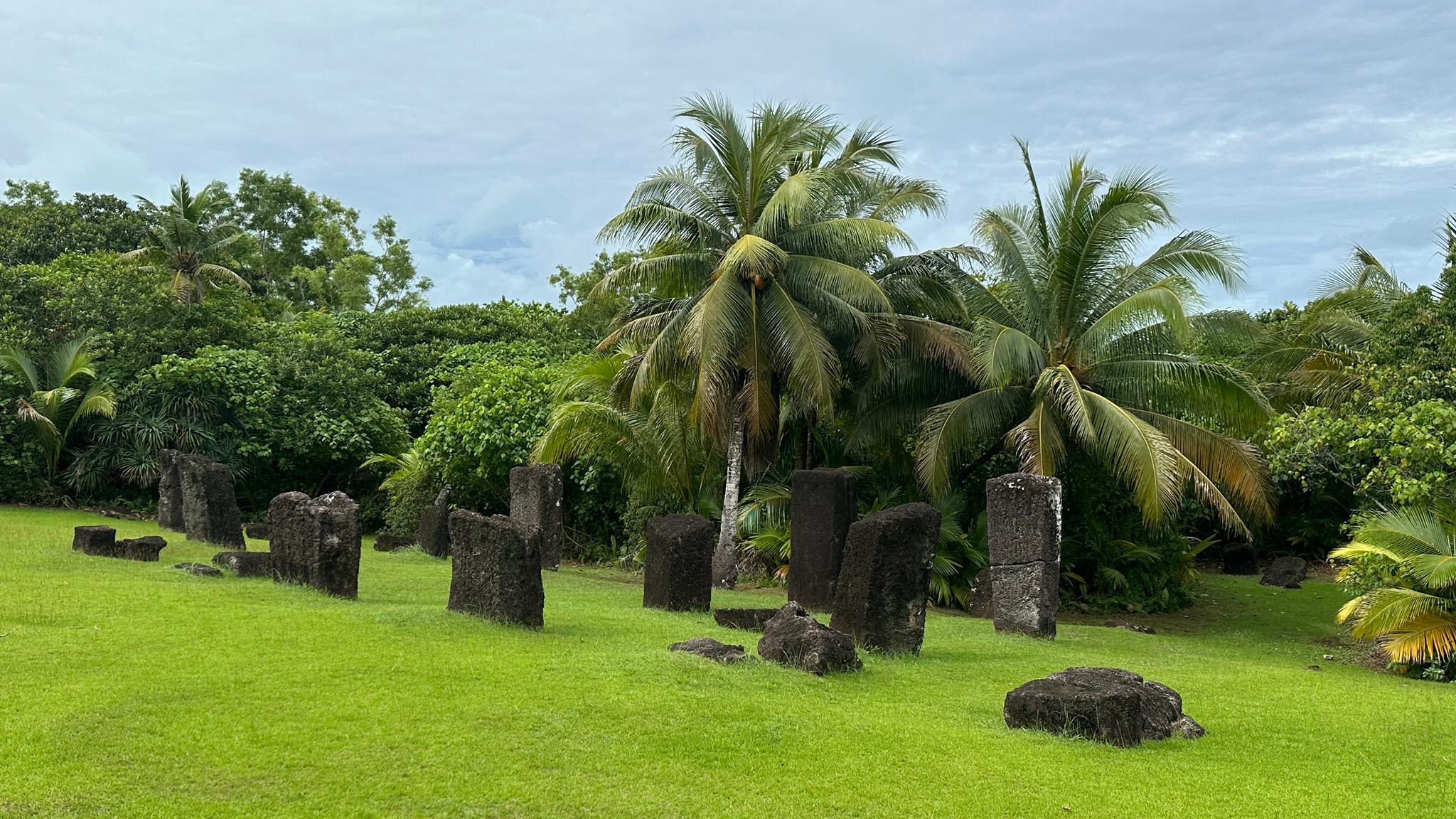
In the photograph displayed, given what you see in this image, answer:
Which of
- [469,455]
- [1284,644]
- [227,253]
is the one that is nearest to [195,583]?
[469,455]

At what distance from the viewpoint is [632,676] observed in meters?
7.62

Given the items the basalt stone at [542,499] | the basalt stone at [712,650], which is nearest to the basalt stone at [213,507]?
the basalt stone at [542,499]

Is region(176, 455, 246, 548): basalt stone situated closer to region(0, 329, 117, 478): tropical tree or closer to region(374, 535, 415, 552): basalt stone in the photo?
region(374, 535, 415, 552): basalt stone

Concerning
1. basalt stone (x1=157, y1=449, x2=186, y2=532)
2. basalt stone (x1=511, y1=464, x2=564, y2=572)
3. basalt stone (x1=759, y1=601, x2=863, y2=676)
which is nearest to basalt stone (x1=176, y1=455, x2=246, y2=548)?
basalt stone (x1=157, y1=449, x2=186, y2=532)

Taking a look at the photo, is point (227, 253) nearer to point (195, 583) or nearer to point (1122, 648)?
point (195, 583)

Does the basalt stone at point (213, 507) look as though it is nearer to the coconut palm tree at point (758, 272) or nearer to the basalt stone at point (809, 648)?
the coconut palm tree at point (758, 272)

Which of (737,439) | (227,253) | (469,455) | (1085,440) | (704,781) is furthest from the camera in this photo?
(227,253)

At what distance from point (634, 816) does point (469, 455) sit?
17.6m

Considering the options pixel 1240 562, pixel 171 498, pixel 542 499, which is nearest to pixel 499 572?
pixel 542 499

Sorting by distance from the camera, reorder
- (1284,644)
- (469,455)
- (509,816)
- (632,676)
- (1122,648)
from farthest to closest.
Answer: (469,455)
(1284,644)
(1122,648)
(632,676)
(509,816)

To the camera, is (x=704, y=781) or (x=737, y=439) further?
(x=737, y=439)

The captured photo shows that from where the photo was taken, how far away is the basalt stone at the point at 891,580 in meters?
9.71

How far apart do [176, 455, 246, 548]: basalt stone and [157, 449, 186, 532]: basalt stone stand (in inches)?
112

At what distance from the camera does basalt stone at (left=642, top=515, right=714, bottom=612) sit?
12234 mm
